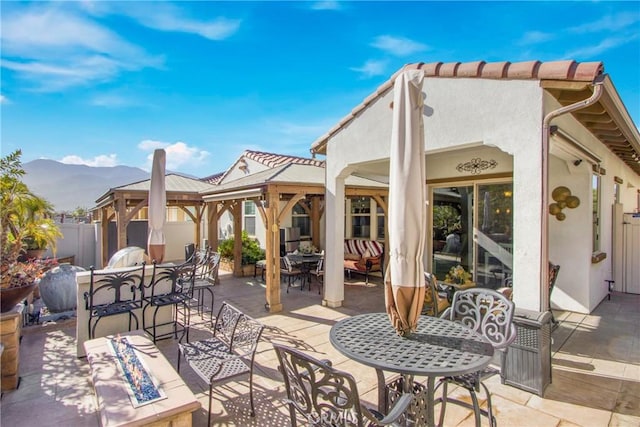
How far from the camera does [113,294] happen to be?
15.8 feet

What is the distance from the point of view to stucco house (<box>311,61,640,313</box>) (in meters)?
3.84

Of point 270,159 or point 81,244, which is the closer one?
point 81,244

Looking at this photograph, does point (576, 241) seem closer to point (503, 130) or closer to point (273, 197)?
point (503, 130)

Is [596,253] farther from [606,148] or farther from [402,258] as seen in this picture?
[402,258]

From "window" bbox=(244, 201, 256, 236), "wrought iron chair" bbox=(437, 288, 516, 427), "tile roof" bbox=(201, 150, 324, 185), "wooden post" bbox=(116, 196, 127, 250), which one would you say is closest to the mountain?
"tile roof" bbox=(201, 150, 324, 185)

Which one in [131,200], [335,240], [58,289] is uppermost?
[131,200]

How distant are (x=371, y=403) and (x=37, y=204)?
6397 mm

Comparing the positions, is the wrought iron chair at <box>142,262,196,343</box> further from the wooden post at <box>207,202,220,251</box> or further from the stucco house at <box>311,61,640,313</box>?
the wooden post at <box>207,202,220,251</box>

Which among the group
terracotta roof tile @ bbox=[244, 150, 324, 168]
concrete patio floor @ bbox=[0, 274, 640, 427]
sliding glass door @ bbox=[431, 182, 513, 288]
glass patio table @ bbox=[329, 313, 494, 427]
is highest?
terracotta roof tile @ bbox=[244, 150, 324, 168]

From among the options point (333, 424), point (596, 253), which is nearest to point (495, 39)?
point (596, 253)

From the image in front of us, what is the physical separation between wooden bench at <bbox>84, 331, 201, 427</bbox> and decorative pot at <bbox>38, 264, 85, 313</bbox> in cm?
329

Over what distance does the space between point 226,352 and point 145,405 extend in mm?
1083

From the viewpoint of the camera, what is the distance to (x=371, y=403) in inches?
132

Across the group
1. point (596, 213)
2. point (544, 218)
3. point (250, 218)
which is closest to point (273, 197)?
point (544, 218)
